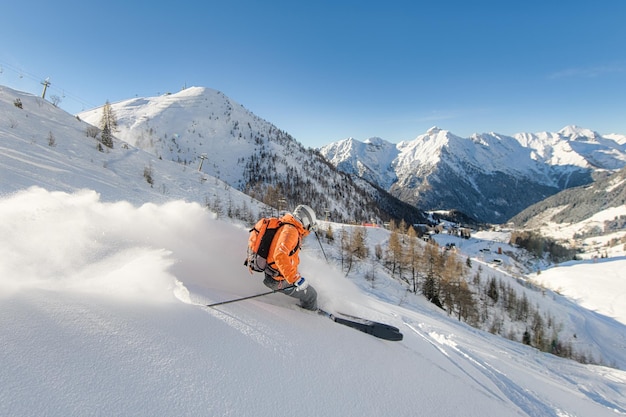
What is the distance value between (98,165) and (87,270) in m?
16.5

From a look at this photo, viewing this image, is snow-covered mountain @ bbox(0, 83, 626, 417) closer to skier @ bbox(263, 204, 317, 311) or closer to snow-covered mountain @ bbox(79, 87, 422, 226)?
skier @ bbox(263, 204, 317, 311)

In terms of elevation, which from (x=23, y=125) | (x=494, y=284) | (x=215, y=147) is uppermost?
(x=215, y=147)

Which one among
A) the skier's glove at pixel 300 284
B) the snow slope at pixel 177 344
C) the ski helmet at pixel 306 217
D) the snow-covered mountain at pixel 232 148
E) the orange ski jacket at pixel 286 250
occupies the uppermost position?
the snow-covered mountain at pixel 232 148

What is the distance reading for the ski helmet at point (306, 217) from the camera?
244 inches

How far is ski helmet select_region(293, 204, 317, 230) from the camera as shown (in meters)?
6.20

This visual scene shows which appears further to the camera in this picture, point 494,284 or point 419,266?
point 494,284

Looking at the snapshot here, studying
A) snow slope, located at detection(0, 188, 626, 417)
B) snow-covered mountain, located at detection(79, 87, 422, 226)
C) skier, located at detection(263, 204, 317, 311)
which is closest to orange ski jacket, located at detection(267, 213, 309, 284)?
skier, located at detection(263, 204, 317, 311)

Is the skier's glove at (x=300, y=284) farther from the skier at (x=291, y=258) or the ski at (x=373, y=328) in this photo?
the ski at (x=373, y=328)

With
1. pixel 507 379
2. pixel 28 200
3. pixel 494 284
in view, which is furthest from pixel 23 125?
pixel 494 284

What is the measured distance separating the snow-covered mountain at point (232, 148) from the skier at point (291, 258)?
361ft

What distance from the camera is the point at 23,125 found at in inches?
687

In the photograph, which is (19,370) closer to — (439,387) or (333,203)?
(439,387)

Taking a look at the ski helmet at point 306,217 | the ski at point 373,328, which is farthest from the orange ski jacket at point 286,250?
the ski at point 373,328

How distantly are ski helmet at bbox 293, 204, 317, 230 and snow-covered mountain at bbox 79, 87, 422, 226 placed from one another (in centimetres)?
10990
